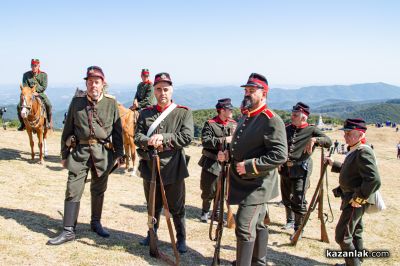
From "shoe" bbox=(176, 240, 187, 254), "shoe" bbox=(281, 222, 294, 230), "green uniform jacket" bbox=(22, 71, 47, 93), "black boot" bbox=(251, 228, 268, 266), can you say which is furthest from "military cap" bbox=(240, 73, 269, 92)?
"green uniform jacket" bbox=(22, 71, 47, 93)

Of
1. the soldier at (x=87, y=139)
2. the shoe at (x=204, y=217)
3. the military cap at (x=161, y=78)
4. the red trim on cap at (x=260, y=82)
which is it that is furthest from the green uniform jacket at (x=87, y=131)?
the shoe at (x=204, y=217)

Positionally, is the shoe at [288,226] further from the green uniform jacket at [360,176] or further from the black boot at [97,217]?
the black boot at [97,217]

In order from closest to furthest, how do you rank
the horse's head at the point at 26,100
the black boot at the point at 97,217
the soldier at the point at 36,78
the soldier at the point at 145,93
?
the black boot at the point at 97,217 → the horse's head at the point at 26,100 → the soldier at the point at 36,78 → the soldier at the point at 145,93

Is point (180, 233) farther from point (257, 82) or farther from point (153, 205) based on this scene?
point (257, 82)

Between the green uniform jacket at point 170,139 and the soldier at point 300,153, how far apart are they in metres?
2.87

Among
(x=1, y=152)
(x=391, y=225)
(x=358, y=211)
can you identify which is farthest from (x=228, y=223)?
(x=1, y=152)

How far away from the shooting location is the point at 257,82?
510 centimetres

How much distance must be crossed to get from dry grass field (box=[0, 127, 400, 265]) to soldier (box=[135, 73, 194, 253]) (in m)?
1.20

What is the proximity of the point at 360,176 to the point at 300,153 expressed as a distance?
82.2 inches

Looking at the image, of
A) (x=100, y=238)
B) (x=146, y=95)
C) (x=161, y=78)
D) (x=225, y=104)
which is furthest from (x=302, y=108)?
(x=146, y=95)

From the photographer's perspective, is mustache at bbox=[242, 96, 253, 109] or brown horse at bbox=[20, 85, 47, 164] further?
brown horse at bbox=[20, 85, 47, 164]

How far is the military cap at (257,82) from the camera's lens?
200 inches

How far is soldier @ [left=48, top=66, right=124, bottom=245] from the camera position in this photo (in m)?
6.32

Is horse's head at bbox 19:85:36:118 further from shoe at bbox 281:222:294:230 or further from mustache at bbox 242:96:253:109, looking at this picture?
mustache at bbox 242:96:253:109
